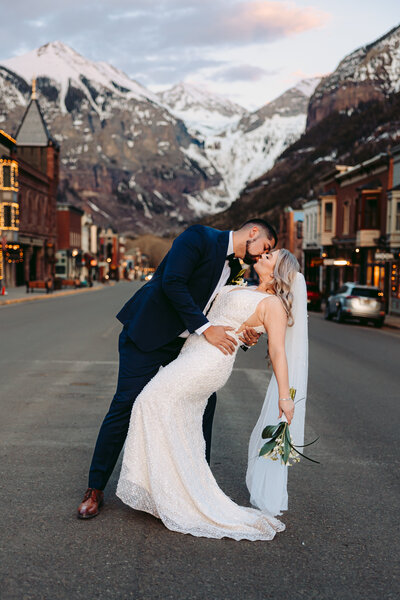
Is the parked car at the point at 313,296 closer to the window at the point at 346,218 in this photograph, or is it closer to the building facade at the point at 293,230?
the window at the point at 346,218

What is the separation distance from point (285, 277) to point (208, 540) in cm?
158

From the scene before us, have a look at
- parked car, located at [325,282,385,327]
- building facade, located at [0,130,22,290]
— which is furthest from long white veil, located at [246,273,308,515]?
building facade, located at [0,130,22,290]

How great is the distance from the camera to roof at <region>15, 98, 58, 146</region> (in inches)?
3100

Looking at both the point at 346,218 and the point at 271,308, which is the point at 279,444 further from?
the point at 346,218

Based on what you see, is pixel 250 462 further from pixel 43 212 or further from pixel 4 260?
pixel 43 212

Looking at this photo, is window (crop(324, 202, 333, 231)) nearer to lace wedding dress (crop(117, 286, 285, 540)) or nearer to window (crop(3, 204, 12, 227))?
window (crop(3, 204, 12, 227))

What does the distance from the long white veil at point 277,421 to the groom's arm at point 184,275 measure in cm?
65

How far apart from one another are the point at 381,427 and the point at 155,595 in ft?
14.9

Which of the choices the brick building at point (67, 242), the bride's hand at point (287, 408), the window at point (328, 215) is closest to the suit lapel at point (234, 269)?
the bride's hand at point (287, 408)

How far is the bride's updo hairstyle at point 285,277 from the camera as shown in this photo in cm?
388

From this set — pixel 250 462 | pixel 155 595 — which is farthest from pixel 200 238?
pixel 155 595

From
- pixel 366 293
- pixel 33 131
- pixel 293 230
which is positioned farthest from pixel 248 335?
pixel 33 131

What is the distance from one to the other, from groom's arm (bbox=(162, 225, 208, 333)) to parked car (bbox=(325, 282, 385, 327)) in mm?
21566

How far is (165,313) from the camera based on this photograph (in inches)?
161
